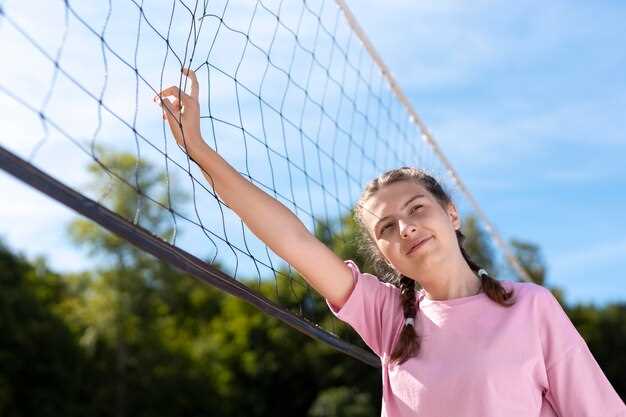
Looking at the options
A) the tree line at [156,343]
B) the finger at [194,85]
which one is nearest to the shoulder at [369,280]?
the finger at [194,85]

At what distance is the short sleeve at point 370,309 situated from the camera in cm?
189

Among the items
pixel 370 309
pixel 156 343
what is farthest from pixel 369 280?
pixel 156 343

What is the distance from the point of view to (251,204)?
1789 mm

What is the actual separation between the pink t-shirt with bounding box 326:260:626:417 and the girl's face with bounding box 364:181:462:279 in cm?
10

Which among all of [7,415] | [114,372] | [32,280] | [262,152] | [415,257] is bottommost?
[415,257]

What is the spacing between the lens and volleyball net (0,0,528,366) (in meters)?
1.58

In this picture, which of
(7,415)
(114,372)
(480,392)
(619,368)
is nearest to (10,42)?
(480,392)

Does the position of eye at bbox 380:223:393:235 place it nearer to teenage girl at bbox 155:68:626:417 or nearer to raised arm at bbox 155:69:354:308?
teenage girl at bbox 155:68:626:417

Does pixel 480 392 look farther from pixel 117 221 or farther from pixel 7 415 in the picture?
pixel 7 415

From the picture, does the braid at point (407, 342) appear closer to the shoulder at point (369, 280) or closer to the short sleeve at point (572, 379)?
the shoulder at point (369, 280)

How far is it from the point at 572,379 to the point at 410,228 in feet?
1.39

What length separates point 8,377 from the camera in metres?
16.2

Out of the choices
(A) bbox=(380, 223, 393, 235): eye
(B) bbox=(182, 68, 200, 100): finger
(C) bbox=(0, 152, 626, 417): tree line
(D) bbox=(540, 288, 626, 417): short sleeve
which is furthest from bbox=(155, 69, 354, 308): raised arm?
(C) bbox=(0, 152, 626, 417): tree line

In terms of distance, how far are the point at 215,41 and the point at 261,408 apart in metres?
17.8
